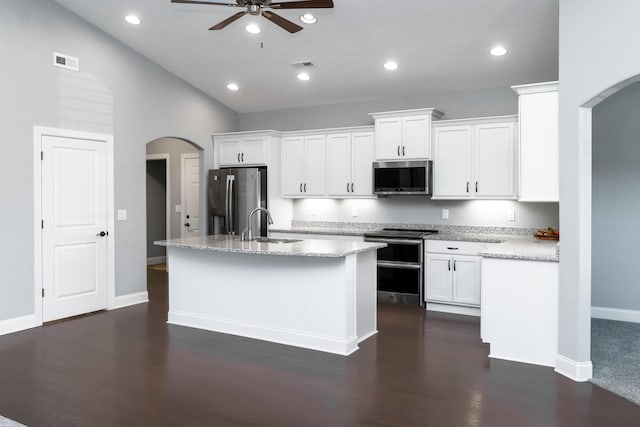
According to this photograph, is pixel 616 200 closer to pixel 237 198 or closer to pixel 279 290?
pixel 279 290

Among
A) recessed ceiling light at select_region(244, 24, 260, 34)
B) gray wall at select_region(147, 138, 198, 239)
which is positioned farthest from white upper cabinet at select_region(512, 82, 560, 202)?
gray wall at select_region(147, 138, 198, 239)

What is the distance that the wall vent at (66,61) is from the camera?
5332 millimetres

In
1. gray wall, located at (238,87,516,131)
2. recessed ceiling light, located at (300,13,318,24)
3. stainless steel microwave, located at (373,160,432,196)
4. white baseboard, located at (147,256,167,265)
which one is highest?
recessed ceiling light, located at (300,13,318,24)

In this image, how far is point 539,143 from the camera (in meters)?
4.33

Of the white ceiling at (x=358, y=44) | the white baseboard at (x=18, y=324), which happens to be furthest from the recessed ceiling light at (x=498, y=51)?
the white baseboard at (x=18, y=324)

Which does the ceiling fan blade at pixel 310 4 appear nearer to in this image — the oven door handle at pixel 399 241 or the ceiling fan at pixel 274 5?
the ceiling fan at pixel 274 5

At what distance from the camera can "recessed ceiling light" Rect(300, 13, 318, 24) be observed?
16.0 feet

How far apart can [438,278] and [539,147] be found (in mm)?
2076

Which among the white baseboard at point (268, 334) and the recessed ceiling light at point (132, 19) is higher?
the recessed ceiling light at point (132, 19)

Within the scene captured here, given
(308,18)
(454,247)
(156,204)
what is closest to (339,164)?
(454,247)

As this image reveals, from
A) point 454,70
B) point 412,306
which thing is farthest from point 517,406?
point 454,70

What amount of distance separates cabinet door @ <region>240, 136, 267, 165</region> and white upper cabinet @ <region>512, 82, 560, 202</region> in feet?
12.5

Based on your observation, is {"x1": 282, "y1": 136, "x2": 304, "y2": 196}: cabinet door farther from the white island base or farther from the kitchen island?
the white island base

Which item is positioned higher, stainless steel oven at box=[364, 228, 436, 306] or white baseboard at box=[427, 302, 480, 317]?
stainless steel oven at box=[364, 228, 436, 306]
